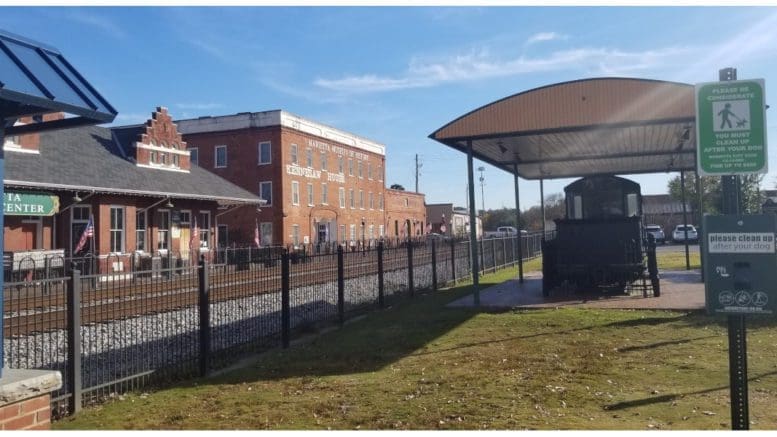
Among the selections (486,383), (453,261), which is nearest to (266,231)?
(453,261)

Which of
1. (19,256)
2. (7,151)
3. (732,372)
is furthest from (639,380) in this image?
(7,151)

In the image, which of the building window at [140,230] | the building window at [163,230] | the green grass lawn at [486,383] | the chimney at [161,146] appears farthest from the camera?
the chimney at [161,146]

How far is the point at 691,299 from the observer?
535 inches

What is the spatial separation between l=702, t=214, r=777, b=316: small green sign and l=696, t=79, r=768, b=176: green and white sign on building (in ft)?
1.26

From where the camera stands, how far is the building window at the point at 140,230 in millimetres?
27205

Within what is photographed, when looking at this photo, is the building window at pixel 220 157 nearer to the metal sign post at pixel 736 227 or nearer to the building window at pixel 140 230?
the building window at pixel 140 230

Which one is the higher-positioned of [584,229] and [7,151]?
[7,151]

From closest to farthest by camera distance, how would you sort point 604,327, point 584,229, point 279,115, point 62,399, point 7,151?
1. point 62,399
2. point 604,327
3. point 584,229
4. point 7,151
5. point 279,115

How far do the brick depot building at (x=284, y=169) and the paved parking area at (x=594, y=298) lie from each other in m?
26.9


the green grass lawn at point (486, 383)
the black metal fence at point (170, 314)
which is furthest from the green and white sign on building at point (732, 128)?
the black metal fence at point (170, 314)

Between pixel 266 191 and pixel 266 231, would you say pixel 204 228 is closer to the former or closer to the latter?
pixel 266 231

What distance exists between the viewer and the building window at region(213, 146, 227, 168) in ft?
148

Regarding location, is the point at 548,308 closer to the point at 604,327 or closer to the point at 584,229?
the point at 604,327

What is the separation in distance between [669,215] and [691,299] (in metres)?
53.8
